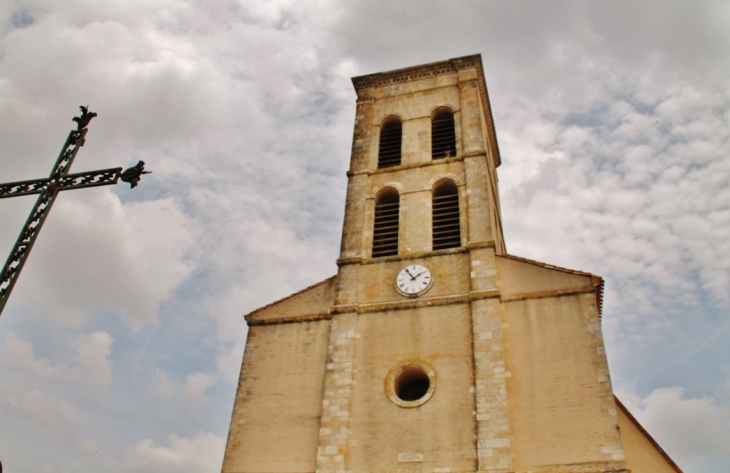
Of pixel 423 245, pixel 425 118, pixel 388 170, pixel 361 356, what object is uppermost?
pixel 425 118

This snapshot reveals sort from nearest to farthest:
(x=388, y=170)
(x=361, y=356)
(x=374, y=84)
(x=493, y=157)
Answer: (x=361, y=356) → (x=388, y=170) → (x=374, y=84) → (x=493, y=157)

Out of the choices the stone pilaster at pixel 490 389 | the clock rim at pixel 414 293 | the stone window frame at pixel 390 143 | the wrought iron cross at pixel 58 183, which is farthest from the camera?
the stone window frame at pixel 390 143

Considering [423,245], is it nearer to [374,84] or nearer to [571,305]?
[571,305]

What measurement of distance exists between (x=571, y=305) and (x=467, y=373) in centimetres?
272

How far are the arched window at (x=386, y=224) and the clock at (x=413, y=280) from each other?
100cm

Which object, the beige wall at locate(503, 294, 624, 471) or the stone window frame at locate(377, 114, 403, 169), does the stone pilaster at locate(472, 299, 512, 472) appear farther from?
the stone window frame at locate(377, 114, 403, 169)

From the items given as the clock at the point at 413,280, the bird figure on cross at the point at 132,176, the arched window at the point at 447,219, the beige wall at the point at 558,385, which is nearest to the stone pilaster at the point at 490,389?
the beige wall at the point at 558,385

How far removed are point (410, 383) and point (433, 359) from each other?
928 mm

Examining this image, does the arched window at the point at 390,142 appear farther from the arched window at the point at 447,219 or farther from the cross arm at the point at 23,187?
the cross arm at the point at 23,187

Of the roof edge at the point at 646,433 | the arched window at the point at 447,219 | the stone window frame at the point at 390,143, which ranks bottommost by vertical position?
the roof edge at the point at 646,433

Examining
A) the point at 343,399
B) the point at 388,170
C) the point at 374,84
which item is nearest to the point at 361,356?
the point at 343,399

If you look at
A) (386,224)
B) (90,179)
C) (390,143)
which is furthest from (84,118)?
(390,143)

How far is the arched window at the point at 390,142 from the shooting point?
19.8 metres

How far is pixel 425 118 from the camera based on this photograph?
66.5ft
